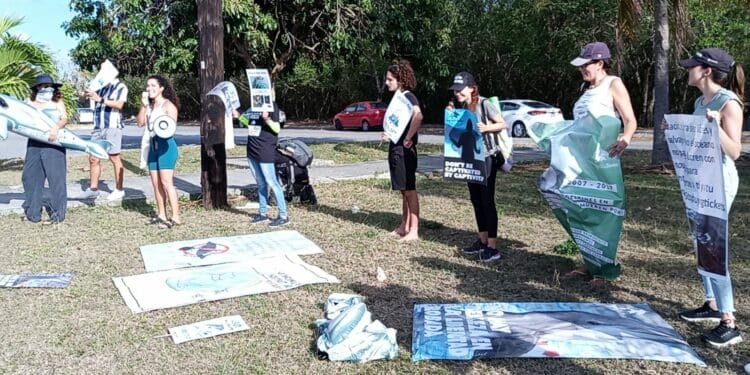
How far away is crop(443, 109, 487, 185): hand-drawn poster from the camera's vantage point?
5.86 metres

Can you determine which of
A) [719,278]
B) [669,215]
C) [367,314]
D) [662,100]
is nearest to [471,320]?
[367,314]

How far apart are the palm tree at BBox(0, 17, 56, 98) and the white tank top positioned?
11.0 m

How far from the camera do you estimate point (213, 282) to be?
5.32 m

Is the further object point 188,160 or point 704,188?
point 188,160

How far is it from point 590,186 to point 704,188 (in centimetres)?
98

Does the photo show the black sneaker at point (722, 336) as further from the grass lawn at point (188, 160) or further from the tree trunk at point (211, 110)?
the grass lawn at point (188, 160)

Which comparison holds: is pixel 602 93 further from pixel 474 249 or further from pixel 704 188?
pixel 474 249

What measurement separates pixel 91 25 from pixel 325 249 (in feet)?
32.7

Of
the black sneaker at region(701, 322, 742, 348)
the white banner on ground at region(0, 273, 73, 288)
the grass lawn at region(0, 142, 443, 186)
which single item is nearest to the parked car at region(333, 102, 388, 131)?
the grass lawn at region(0, 142, 443, 186)

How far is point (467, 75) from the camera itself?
234 inches

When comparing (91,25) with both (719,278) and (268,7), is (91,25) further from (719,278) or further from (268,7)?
(719,278)

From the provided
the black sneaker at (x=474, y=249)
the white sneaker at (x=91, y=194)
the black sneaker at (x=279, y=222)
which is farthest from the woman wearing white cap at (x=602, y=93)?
the white sneaker at (x=91, y=194)

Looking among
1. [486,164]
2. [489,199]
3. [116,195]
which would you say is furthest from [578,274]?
[116,195]

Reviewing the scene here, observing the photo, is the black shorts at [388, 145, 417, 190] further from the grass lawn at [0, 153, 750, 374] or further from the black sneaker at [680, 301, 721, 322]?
the black sneaker at [680, 301, 721, 322]
